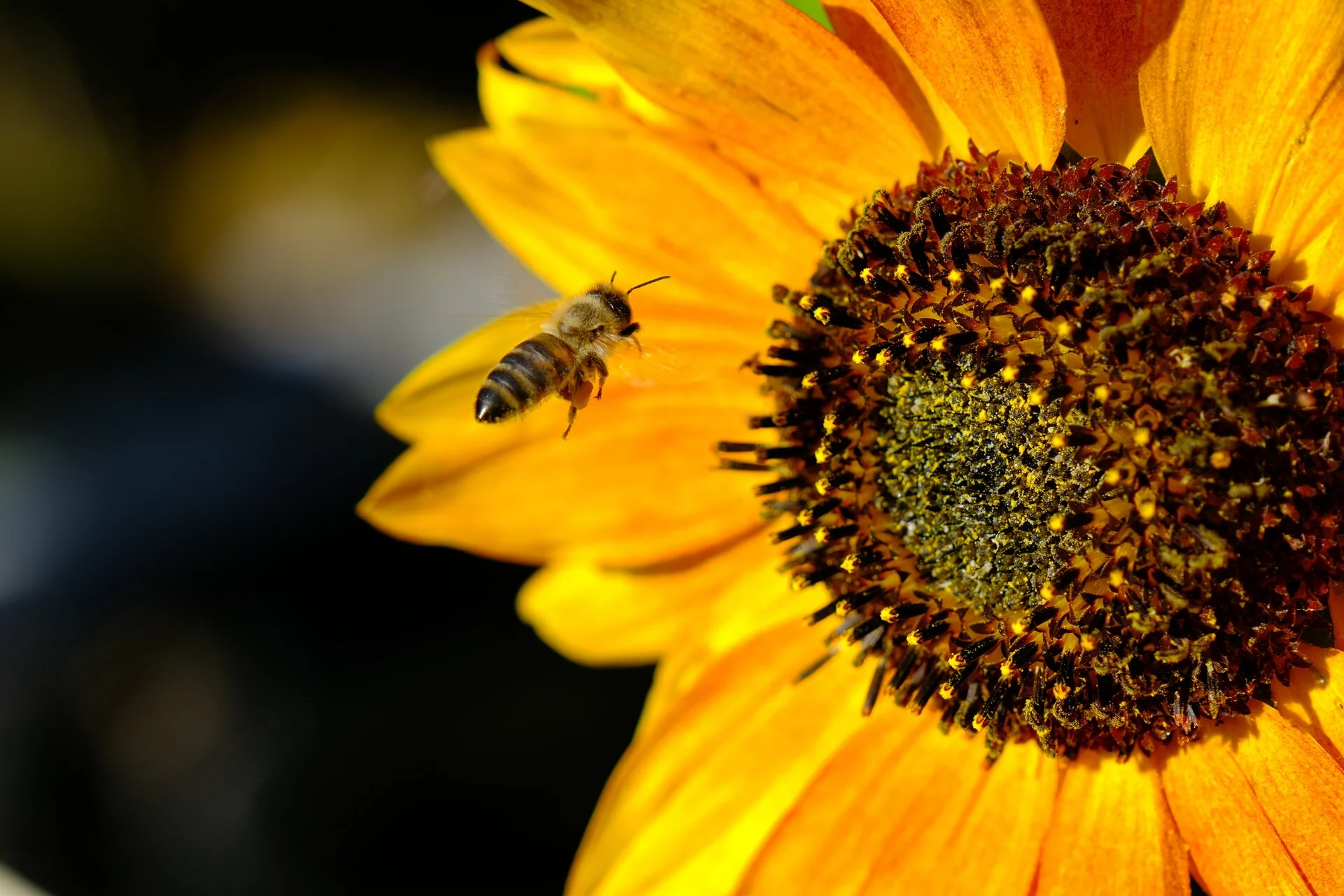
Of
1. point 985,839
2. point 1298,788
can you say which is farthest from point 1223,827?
point 985,839

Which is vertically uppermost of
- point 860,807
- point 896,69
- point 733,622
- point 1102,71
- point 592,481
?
point 896,69

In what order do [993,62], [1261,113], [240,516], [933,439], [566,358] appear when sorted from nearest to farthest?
[1261,113] → [993,62] → [933,439] → [566,358] → [240,516]

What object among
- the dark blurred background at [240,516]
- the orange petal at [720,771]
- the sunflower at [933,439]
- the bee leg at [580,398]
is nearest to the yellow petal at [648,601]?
the sunflower at [933,439]

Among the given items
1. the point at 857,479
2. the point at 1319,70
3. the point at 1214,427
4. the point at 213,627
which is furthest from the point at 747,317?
the point at 213,627

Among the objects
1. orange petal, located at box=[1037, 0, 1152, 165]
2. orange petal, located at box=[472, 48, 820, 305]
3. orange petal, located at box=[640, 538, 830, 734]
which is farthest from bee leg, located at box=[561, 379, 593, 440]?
orange petal, located at box=[1037, 0, 1152, 165]

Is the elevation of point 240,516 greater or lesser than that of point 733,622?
greater

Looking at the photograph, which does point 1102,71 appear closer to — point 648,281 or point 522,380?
point 648,281

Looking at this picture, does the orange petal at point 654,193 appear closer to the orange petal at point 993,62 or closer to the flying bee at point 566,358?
the flying bee at point 566,358
